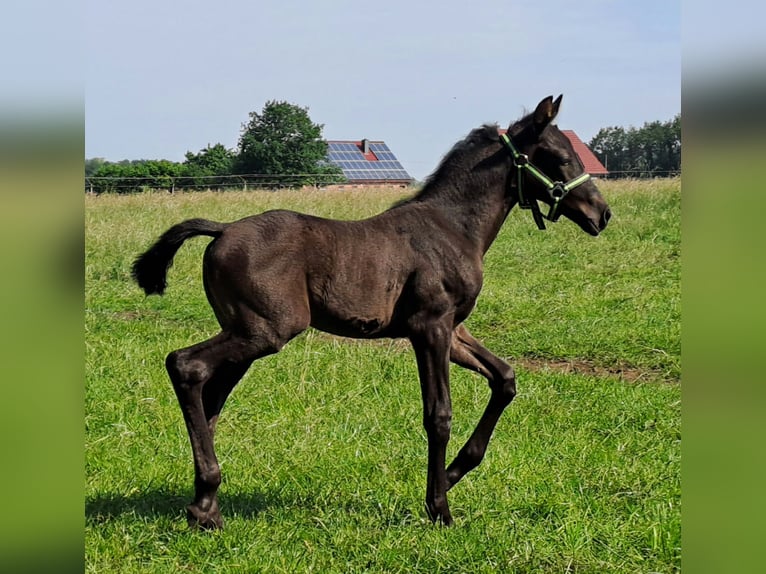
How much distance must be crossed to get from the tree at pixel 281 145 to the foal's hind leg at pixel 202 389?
4167 centimetres

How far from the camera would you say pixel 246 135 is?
4659cm

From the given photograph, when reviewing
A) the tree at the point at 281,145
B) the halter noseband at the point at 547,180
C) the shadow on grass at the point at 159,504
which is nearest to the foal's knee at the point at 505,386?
the halter noseband at the point at 547,180

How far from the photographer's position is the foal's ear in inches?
193

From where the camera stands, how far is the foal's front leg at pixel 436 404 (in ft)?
15.5

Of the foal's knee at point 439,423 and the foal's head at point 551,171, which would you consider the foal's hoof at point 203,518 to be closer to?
the foal's knee at point 439,423

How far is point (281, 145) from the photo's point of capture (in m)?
48.5

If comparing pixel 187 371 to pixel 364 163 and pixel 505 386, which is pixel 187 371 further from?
pixel 364 163

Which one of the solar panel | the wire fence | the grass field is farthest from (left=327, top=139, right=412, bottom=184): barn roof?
the grass field

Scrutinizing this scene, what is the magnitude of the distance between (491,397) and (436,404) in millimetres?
481

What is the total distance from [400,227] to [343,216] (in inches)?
525

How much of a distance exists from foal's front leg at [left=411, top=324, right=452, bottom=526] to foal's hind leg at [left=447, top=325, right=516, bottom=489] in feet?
0.86
